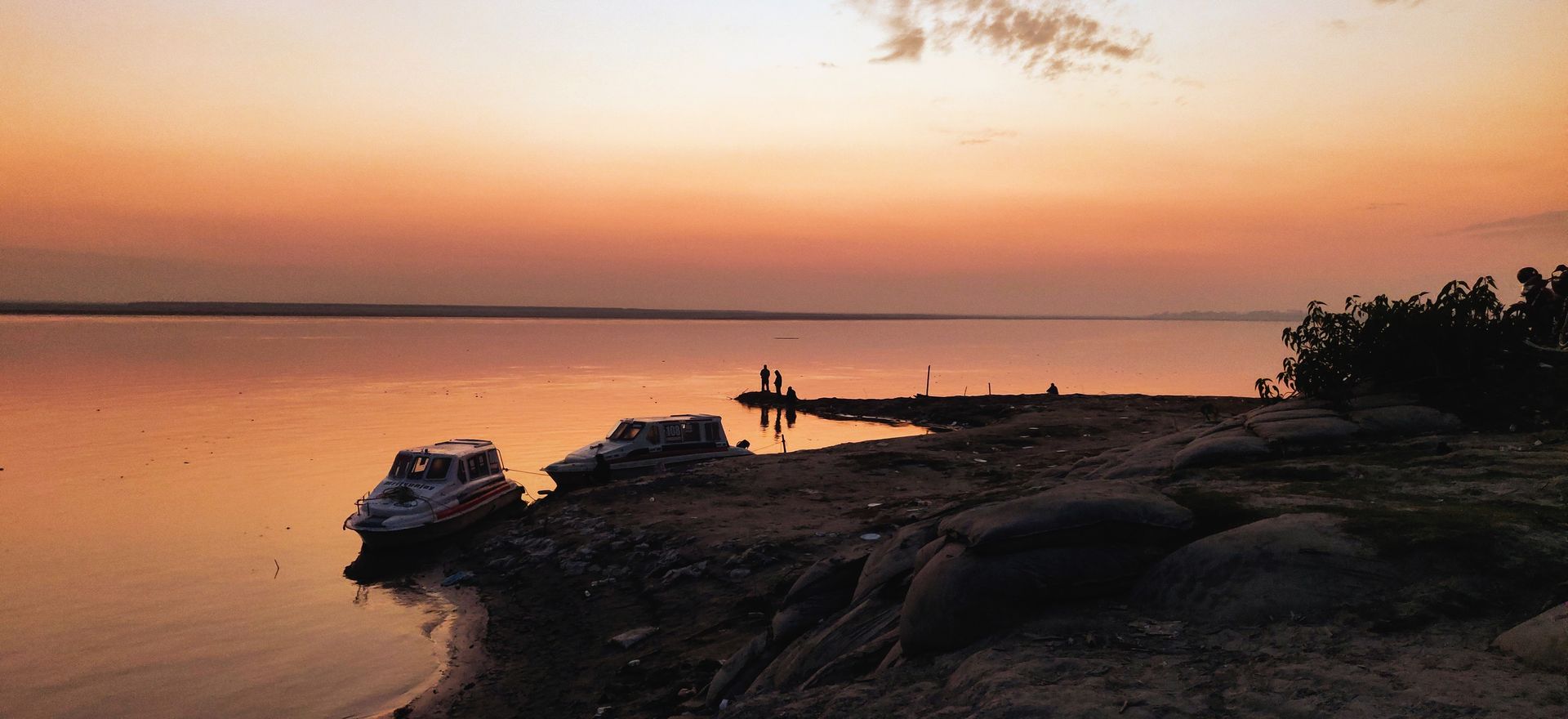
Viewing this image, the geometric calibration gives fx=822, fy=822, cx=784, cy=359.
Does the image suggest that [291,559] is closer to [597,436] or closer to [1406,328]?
[597,436]

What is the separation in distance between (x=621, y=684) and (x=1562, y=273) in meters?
16.0

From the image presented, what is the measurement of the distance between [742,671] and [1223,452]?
289 inches

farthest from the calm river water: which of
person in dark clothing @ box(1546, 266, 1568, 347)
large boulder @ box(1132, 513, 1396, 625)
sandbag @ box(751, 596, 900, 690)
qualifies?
person in dark clothing @ box(1546, 266, 1568, 347)

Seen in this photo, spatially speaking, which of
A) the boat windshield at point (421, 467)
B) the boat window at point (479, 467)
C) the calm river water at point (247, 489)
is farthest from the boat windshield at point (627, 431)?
the boat windshield at point (421, 467)

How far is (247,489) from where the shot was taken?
27062 mm

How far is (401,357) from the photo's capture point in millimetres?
94125

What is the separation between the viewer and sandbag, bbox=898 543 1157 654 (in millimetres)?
7586

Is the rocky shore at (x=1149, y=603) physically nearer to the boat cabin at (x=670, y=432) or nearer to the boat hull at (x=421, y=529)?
the boat hull at (x=421, y=529)

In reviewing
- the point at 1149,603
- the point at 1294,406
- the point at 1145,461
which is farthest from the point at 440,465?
the point at 1294,406

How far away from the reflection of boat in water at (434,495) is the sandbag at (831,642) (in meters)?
14.2

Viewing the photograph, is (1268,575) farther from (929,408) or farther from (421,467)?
(929,408)

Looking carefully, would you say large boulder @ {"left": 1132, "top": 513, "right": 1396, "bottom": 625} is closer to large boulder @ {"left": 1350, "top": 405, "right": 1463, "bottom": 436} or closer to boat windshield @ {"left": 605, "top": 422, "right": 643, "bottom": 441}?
large boulder @ {"left": 1350, "top": 405, "right": 1463, "bottom": 436}

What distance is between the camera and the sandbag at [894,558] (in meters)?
9.60

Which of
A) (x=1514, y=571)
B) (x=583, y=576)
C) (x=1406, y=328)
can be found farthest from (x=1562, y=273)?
(x=583, y=576)
